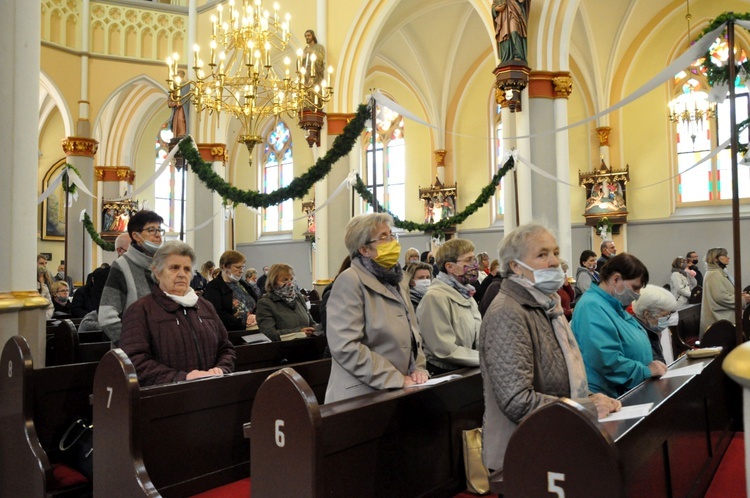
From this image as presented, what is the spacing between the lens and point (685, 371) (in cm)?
319

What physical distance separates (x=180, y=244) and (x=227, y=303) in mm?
2256

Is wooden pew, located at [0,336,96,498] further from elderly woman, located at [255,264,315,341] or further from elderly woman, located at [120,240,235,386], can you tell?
elderly woman, located at [255,264,315,341]

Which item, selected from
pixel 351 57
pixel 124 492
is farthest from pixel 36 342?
pixel 351 57

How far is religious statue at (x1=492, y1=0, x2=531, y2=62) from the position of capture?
902 cm

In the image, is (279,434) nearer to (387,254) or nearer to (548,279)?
(387,254)

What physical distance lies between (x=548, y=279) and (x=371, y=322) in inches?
34.0

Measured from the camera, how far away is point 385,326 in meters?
2.93

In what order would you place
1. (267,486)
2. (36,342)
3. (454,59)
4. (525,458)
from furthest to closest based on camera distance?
(454,59), (36,342), (267,486), (525,458)

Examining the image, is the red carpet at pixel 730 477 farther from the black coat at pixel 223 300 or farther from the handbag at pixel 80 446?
the black coat at pixel 223 300

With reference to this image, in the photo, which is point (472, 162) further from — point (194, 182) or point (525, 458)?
point (525, 458)

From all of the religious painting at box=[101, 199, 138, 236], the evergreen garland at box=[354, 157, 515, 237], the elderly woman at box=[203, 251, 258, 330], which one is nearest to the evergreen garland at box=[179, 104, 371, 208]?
the evergreen garland at box=[354, 157, 515, 237]

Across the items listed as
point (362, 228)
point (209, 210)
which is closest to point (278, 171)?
point (209, 210)

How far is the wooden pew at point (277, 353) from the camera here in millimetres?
4480

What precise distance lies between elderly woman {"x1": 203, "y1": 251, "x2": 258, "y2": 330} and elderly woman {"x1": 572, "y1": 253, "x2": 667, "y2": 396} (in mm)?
3298
